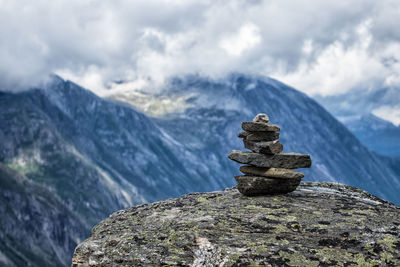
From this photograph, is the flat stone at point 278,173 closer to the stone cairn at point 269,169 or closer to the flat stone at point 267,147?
the stone cairn at point 269,169

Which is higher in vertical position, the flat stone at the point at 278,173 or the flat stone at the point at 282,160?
the flat stone at the point at 282,160

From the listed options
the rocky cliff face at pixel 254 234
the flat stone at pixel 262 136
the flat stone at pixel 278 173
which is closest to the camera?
the rocky cliff face at pixel 254 234

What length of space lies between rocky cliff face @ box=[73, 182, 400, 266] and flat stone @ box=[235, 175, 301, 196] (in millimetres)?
599

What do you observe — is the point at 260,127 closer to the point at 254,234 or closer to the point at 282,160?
the point at 282,160

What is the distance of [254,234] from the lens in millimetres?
17016

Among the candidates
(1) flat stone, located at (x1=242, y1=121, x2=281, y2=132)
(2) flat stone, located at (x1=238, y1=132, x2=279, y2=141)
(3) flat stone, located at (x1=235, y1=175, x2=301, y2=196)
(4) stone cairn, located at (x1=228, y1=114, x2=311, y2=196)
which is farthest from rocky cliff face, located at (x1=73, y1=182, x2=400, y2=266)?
(1) flat stone, located at (x1=242, y1=121, x2=281, y2=132)

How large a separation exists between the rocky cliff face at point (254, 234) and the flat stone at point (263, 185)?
0.60m

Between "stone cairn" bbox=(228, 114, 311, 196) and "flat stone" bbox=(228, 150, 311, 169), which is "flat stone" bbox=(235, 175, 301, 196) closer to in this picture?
"stone cairn" bbox=(228, 114, 311, 196)

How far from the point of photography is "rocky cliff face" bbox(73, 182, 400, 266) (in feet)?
50.3

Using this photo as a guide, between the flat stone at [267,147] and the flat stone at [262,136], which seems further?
the flat stone at [262,136]

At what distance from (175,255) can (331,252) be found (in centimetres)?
581

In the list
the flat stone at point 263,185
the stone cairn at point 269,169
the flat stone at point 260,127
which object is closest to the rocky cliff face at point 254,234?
the flat stone at point 263,185

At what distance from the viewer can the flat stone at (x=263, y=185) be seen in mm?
21516

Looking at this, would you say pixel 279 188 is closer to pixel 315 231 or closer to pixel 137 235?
pixel 315 231
